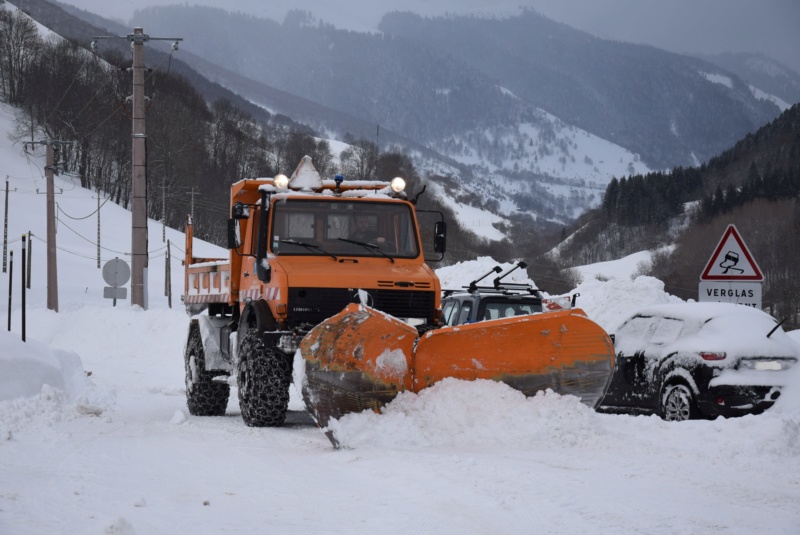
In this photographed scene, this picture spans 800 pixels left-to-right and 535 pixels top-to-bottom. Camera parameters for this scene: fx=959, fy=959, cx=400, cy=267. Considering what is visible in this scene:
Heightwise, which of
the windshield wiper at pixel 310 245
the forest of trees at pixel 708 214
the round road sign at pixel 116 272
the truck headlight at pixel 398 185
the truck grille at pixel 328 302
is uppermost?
the forest of trees at pixel 708 214

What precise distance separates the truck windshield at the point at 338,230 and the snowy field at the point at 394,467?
1.95 metres

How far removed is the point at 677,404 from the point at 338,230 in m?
4.35

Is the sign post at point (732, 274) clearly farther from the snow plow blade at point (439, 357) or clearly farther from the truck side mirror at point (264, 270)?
the truck side mirror at point (264, 270)

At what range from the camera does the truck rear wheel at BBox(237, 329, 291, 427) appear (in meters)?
9.59

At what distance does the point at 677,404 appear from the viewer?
36.0ft

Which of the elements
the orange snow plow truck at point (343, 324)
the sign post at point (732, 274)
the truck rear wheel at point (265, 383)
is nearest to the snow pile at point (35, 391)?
the orange snow plow truck at point (343, 324)

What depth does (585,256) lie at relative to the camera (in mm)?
122375

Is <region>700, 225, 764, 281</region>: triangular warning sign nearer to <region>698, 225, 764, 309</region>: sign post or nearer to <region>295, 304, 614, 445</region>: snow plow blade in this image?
<region>698, 225, 764, 309</region>: sign post

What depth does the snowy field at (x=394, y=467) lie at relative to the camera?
17.9ft

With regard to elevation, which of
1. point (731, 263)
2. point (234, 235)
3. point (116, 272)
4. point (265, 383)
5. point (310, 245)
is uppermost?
point (234, 235)

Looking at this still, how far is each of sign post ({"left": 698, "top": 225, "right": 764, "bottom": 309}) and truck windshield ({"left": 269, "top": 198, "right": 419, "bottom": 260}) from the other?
474cm

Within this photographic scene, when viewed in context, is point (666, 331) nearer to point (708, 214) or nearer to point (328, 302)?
point (328, 302)

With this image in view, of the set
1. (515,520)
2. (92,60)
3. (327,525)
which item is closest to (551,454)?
(515,520)

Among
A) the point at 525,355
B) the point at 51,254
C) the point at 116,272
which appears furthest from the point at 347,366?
the point at 51,254
